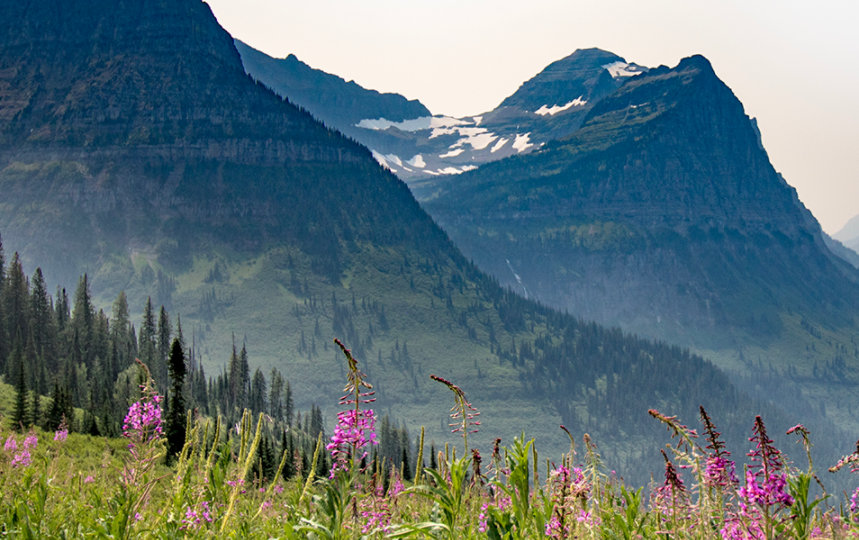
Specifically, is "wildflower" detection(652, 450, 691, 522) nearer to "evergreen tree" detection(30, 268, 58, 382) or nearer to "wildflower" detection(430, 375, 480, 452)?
"wildflower" detection(430, 375, 480, 452)

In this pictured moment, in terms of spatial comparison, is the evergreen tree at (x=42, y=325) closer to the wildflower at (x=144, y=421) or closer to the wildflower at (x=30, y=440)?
the wildflower at (x=30, y=440)

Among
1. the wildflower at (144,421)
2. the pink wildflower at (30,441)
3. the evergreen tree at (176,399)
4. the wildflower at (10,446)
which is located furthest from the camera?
the evergreen tree at (176,399)

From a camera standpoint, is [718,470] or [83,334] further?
[83,334]

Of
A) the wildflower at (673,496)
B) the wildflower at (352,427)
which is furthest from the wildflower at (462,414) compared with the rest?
the wildflower at (673,496)

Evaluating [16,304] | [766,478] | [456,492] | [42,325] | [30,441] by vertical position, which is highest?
[766,478]

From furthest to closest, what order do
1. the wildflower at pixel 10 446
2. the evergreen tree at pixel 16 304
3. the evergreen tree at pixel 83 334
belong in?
the evergreen tree at pixel 83 334 → the evergreen tree at pixel 16 304 → the wildflower at pixel 10 446

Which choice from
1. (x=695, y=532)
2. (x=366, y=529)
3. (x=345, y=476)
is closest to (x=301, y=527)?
(x=345, y=476)

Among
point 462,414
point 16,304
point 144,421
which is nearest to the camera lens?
point 462,414

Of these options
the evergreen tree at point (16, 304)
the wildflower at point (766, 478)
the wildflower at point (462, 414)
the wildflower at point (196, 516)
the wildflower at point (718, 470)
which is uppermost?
the wildflower at point (462, 414)

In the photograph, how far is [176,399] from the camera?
66.4 meters

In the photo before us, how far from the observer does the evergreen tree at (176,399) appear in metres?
62.3

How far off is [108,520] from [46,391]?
136 metres

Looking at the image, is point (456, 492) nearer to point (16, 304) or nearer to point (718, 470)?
point (718, 470)

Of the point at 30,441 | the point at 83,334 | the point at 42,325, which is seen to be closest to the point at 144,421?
the point at 30,441
